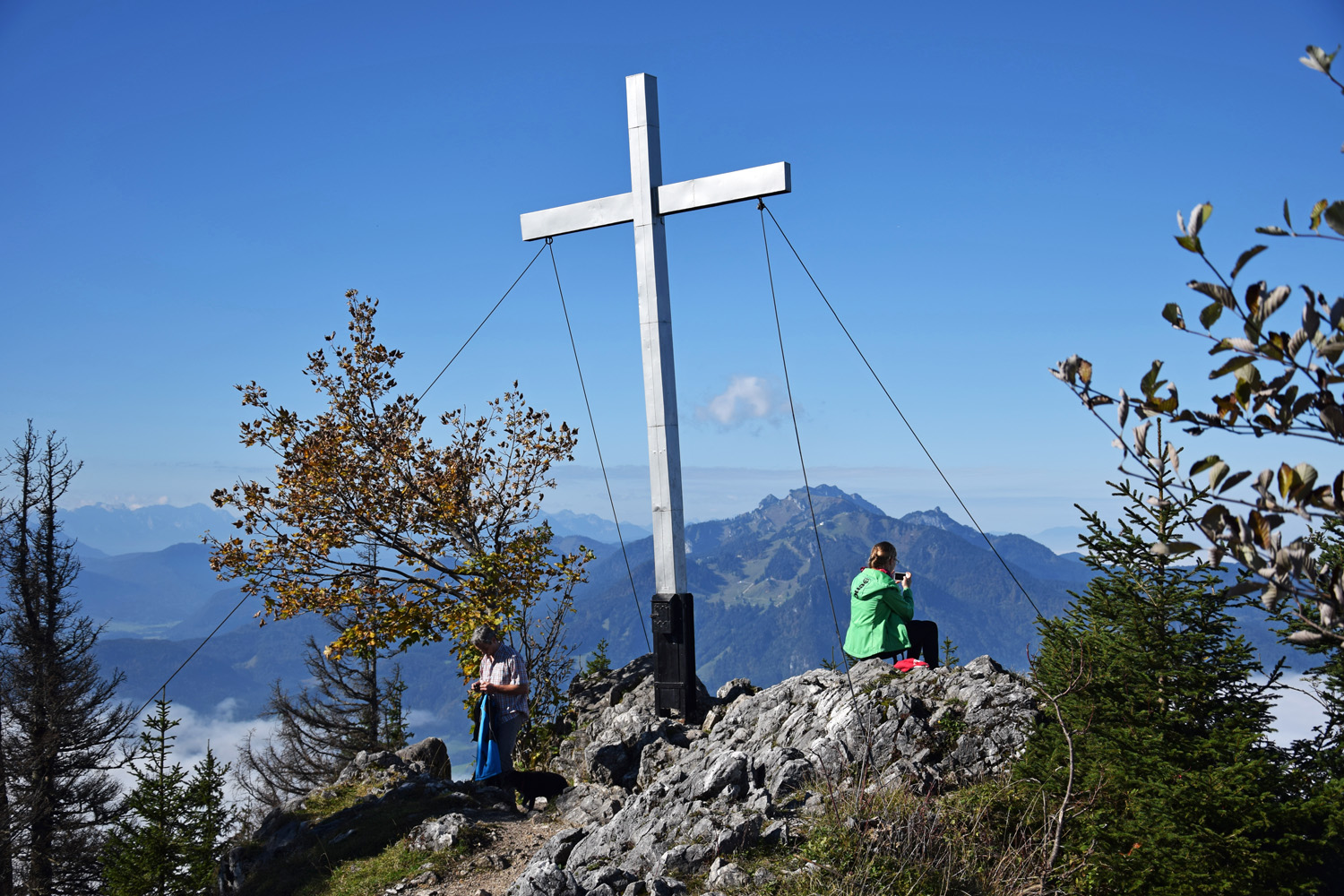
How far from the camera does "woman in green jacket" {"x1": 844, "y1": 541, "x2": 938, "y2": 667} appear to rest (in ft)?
28.1

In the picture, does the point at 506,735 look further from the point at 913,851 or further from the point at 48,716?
the point at 48,716

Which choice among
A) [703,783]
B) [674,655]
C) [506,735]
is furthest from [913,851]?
[506,735]

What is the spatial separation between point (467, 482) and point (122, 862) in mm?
6000

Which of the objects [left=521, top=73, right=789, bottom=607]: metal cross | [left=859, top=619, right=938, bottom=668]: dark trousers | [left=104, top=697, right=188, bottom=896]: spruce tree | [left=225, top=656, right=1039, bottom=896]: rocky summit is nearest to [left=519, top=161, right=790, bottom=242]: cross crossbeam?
[left=521, top=73, right=789, bottom=607]: metal cross

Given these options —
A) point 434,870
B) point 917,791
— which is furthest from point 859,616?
point 434,870

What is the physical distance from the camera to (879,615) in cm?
874

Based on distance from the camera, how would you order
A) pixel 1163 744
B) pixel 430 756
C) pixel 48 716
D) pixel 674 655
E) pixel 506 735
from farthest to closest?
pixel 48 716, pixel 430 756, pixel 674 655, pixel 506 735, pixel 1163 744

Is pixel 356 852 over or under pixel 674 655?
under

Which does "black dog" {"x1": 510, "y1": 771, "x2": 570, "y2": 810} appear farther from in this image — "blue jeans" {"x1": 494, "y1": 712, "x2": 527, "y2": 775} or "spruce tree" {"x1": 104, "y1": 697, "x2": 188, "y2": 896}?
"spruce tree" {"x1": 104, "y1": 697, "x2": 188, "y2": 896}

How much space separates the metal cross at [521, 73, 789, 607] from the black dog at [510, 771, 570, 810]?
2398mm

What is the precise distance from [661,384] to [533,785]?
4635mm

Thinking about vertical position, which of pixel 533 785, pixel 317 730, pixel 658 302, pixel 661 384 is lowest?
pixel 317 730

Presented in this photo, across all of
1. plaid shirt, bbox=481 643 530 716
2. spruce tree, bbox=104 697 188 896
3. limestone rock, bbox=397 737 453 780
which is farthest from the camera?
limestone rock, bbox=397 737 453 780

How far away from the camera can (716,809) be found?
669 centimetres
